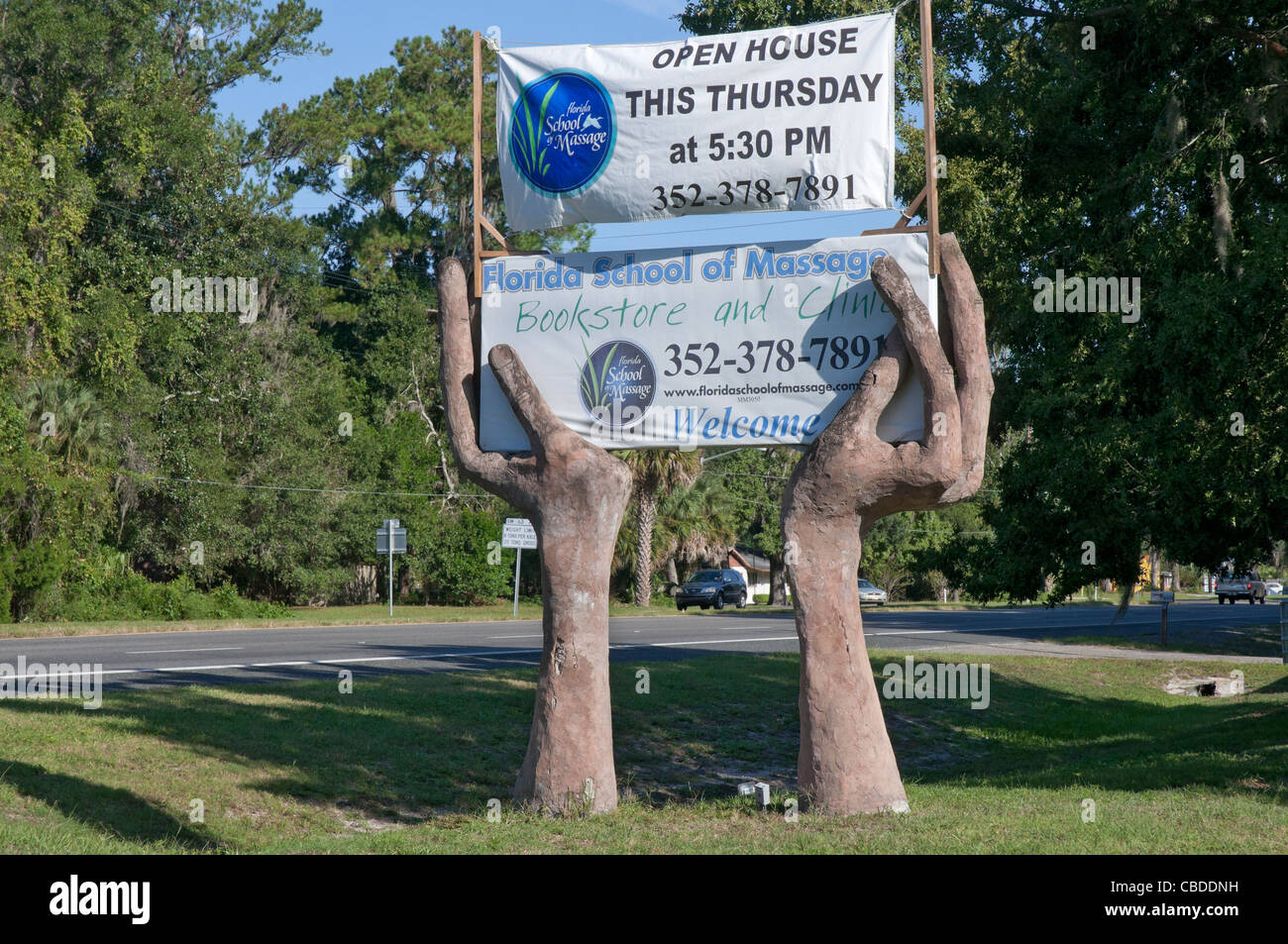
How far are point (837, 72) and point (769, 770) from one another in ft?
28.6

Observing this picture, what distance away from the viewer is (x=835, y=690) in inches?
344

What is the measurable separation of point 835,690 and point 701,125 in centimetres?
449

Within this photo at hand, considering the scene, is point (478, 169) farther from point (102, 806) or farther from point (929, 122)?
point (102, 806)

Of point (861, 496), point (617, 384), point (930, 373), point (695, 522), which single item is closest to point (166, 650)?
point (617, 384)

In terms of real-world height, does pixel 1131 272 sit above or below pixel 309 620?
above

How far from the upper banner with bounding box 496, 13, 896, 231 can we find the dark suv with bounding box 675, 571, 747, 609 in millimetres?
37372

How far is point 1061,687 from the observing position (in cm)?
2156

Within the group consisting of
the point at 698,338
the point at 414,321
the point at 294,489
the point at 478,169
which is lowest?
the point at 294,489

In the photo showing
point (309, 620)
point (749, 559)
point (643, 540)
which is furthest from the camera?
point (749, 559)

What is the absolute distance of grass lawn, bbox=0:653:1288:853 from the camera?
791 centimetres

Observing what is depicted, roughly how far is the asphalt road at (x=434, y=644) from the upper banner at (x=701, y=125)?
913 centimetres

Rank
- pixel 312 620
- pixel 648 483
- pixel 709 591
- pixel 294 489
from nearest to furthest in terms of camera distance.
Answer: pixel 312 620 → pixel 294 489 → pixel 648 483 → pixel 709 591

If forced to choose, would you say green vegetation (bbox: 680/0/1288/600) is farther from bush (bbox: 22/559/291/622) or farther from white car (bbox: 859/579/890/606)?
white car (bbox: 859/579/890/606)

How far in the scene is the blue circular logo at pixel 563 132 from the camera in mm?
9750
